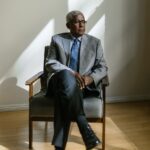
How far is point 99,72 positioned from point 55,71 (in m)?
0.38

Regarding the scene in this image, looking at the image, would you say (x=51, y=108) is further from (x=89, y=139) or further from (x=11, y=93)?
(x=11, y=93)

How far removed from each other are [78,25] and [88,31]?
3.40 feet

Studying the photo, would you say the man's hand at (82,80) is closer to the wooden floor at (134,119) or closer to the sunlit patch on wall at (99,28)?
the wooden floor at (134,119)

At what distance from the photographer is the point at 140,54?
12.8 feet

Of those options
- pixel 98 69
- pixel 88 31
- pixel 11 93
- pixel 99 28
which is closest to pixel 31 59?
pixel 11 93

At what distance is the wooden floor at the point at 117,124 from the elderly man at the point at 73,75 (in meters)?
0.41

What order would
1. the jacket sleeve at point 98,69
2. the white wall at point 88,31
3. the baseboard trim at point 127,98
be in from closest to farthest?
1. the jacket sleeve at point 98,69
2. the white wall at point 88,31
3. the baseboard trim at point 127,98

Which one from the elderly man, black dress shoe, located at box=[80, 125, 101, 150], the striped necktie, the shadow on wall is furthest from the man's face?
the shadow on wall

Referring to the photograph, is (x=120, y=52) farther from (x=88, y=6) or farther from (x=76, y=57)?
(x=76, y=57)

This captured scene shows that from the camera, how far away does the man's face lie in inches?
104

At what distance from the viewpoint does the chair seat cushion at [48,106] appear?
244cm

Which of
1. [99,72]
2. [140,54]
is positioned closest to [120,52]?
[140,54]

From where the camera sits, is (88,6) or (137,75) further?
(137,75)

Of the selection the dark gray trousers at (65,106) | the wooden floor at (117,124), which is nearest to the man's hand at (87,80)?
the dark gray trousers at (65,106)
